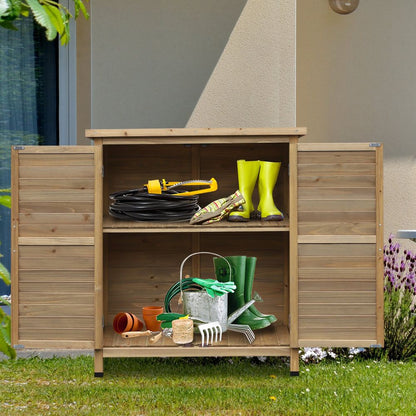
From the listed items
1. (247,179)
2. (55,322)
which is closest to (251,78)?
(247,179)

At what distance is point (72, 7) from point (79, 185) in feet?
5.25

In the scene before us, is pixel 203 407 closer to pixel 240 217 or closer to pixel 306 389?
pixel 306 389

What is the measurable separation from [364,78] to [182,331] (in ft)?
8.13

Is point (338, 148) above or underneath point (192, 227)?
above

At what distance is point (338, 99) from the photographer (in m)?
4.52

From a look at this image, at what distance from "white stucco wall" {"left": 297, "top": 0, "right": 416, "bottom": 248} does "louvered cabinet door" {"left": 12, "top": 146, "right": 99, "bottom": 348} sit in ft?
6.81

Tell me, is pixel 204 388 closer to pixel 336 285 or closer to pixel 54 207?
pixel 336 285

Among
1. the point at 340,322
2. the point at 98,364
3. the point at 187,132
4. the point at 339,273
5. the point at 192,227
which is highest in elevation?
the point at 187,132

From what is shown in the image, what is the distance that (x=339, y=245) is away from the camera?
9.91 feet

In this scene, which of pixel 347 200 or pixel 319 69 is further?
pixel 319 69

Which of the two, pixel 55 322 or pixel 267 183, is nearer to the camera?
pixel 55 322

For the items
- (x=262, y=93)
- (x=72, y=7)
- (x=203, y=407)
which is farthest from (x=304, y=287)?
(x=72, y=7)

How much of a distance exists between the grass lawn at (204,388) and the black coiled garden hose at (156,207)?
85 centimetres

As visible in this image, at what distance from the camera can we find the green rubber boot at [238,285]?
3.24 m
